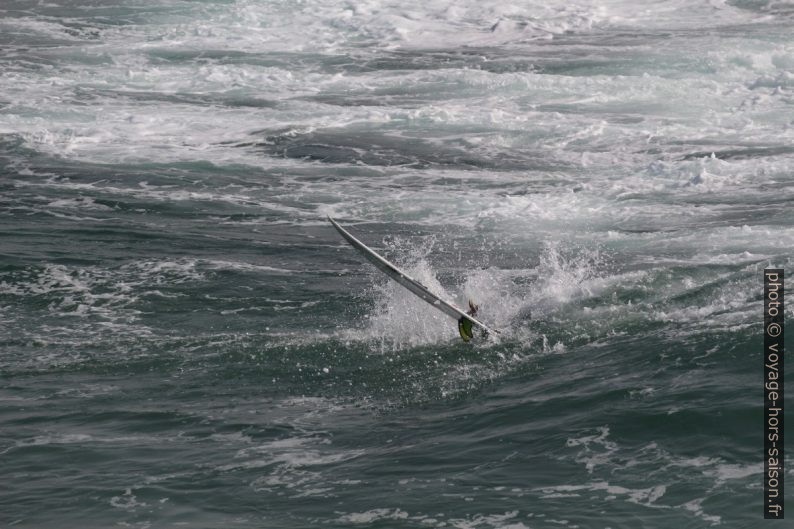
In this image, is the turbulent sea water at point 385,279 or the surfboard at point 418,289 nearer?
the turbulent sea water at point 385,279

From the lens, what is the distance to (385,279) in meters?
19.2

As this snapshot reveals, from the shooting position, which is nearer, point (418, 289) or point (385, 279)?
point (418, 289)

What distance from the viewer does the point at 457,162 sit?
2631 centimetres

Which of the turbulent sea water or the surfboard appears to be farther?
the surfboard

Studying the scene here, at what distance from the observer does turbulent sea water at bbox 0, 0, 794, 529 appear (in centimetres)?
1220

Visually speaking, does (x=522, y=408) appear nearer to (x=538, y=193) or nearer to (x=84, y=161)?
(x=538, y=193)

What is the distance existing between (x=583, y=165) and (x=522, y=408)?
12.4 m

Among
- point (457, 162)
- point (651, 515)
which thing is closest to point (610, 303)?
point (651, 515)

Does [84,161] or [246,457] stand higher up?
[84,161]

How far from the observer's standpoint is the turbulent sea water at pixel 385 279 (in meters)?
12.2

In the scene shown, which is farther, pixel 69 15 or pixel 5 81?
pixel 69 15

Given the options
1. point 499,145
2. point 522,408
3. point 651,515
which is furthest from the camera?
point 499,145

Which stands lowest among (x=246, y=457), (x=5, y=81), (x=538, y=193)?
(x=246, y=457)

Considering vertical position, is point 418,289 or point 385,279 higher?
point 418,289
